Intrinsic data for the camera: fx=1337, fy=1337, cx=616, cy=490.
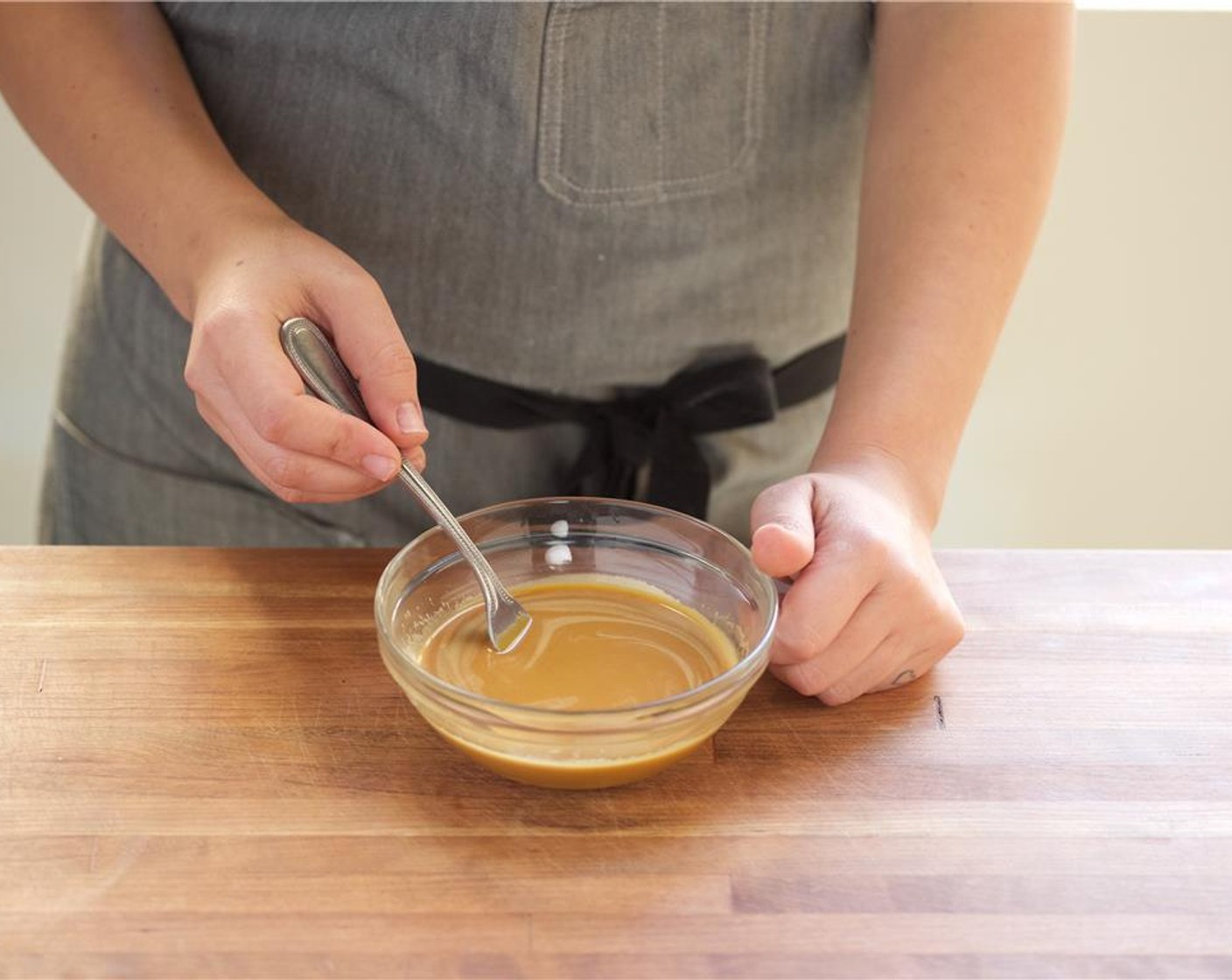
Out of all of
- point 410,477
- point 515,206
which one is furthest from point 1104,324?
point 410,477

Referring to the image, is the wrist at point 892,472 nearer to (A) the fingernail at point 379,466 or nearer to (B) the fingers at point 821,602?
(B) the fingers at point 821,602

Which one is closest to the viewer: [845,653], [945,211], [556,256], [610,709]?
[610,709]

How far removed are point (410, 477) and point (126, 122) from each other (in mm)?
373

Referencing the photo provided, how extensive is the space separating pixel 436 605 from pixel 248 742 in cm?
14

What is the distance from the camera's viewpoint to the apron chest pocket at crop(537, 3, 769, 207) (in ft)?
3.15

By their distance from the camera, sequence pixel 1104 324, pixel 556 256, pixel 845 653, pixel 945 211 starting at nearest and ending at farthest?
pixel 845 653
pixel 945 211
pixel 556 256
pixel 1104 324

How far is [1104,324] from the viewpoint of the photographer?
1780 millimetres

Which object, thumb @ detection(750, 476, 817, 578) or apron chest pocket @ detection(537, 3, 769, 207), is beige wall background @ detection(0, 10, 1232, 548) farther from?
thumb @ detection(750, 476, 817, 578)

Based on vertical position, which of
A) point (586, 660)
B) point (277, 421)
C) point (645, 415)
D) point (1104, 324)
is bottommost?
point (1104, 324)

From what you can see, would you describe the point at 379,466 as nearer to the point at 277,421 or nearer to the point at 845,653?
the point at 277,421

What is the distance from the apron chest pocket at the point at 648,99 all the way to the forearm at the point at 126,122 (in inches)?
8.9

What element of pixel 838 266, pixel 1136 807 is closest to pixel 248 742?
pixel 1136 807

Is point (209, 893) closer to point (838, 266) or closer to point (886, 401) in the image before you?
point (886, 401)

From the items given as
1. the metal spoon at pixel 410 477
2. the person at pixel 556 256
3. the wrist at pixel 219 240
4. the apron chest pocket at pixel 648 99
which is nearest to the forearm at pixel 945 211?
the person at pixel 556 256
